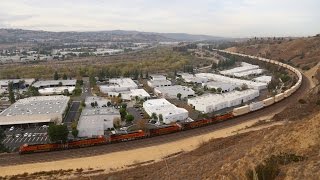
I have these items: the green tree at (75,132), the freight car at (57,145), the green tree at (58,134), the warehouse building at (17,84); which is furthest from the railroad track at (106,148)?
the warehouse building at (17,84)

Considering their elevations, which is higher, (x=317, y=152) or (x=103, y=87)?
(x=317, y=152)

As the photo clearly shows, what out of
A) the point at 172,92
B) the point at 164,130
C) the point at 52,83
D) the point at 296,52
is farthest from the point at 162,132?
the point at 296,52

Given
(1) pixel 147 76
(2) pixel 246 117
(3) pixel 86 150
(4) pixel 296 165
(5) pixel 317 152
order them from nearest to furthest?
(4) pixel 296 165 < (5) pixel 317 152 < (3) pixel 86 150 < (2) pixel 246 117 < (1) pixel 147 76

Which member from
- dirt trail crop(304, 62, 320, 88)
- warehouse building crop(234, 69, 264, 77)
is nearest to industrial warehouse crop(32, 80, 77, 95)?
warehouse building crop(234, 69, 264, 77)

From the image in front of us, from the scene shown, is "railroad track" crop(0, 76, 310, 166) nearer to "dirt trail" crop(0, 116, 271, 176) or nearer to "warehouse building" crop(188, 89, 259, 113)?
"dirt trail" crop(0, 116, 271, 176)

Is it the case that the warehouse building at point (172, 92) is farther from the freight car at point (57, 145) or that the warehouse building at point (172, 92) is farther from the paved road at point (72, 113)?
the freight car at point (57, 145)

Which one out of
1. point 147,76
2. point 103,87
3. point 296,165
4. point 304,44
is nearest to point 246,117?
point 296,165

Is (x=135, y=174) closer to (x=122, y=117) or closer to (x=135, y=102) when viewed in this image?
(x=122, y=117)

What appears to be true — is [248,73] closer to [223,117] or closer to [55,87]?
[55,87]
